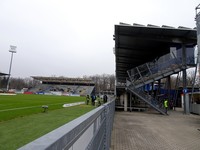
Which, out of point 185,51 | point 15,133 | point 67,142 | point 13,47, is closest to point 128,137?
point 15,133

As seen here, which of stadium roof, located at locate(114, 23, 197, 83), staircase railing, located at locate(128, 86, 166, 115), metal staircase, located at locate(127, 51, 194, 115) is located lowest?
staircase railing, located at locate(128, 86, 166, 115)

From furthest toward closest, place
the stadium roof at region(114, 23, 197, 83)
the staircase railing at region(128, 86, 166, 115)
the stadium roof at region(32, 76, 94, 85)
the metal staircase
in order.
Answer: the stadium roof at region(32, 76, 94, 85)
the metal staircase
the staircase railing at region(128, 86, 166, 115)
the stadium roof at region(114, 23, 197, 83)

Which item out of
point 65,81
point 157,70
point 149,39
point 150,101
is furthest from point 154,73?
point 65,81

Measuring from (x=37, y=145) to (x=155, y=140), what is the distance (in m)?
8.00

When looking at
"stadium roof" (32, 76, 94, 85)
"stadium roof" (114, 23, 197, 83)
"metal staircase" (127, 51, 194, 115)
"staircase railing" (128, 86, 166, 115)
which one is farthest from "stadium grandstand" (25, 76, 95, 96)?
"staircase railing" (128, 86, 166, 115)

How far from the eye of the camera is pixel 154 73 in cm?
1981

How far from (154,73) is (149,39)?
3.84 metres

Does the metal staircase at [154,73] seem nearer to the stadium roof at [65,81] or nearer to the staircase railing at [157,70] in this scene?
the staircase railing at [157,70]

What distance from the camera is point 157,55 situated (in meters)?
25.3

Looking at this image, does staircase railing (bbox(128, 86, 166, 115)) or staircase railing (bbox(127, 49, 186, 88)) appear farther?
staircase railing (bbox(127, 49, 186, 88))

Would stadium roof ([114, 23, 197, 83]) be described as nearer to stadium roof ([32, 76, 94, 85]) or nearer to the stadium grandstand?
the stadium grandstand

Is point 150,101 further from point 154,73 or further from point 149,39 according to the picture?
point 149,39

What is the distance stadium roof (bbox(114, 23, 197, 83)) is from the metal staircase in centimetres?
215

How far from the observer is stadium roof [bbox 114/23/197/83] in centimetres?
1793
